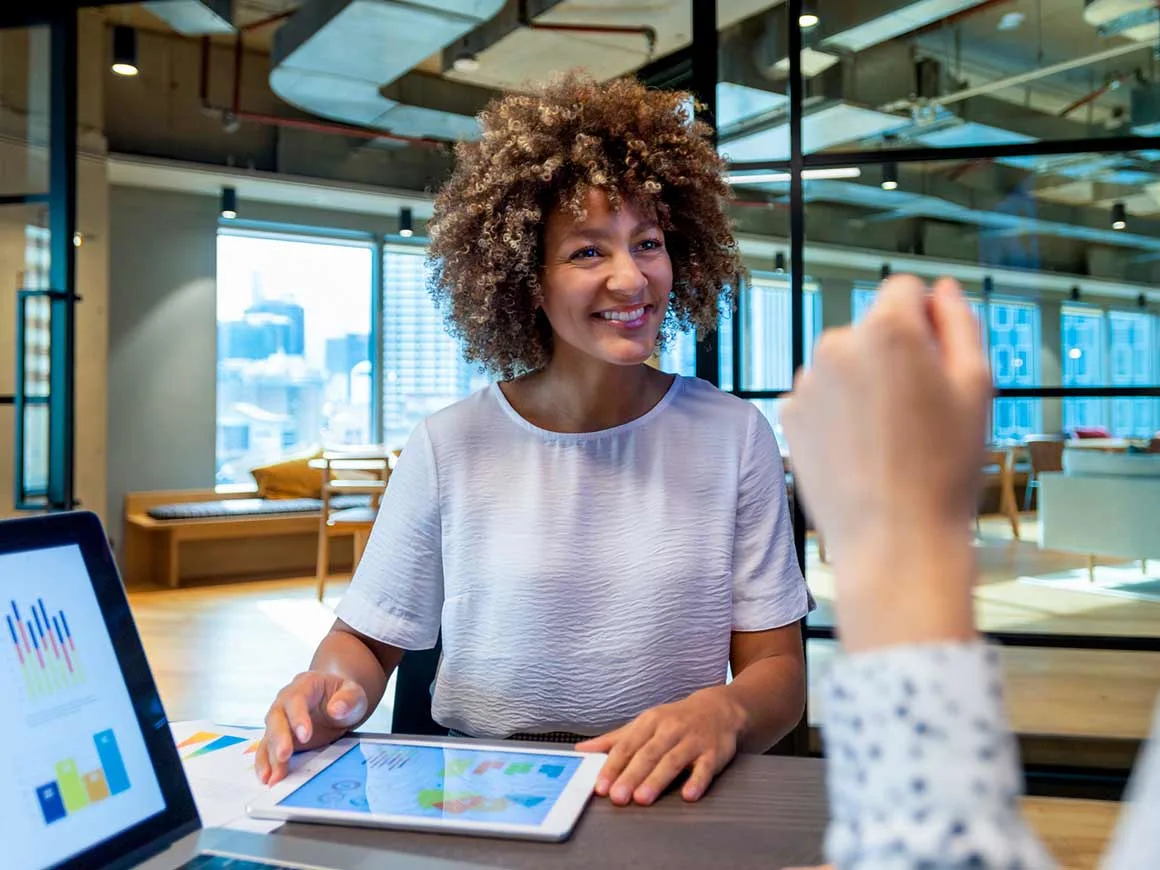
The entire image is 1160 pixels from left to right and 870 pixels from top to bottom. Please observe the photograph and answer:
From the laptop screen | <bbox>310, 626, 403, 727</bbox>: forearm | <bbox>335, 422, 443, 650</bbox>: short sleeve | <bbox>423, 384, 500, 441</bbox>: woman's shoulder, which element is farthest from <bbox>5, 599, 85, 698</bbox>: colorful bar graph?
<bbox>423, 384, 500, 441</bbox>: woman's shoulder

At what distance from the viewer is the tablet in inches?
30.2

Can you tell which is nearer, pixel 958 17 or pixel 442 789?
pixel 442 789

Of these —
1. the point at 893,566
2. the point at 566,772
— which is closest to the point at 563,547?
the point at 566,772

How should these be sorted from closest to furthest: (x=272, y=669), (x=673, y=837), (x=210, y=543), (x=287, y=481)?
(x=673, y=837), (x=272, y=669), (x=210, y=543), (x=287, y=481)

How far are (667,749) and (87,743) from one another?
472 mm

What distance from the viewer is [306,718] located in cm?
93

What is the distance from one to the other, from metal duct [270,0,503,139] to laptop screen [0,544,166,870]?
357 centimetres

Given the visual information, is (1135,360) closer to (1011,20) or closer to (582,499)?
(1011,20)

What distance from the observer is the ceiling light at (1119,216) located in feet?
7.93

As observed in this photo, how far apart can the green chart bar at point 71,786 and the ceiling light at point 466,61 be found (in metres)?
4.66

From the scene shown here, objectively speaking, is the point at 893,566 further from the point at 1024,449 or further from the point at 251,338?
the point at 251,338

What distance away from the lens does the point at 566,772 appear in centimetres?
87

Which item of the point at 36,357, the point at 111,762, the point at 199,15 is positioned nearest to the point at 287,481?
the point at 199,15

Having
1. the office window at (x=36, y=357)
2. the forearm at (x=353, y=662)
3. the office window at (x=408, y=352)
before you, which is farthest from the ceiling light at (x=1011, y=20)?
the office window at (x=408, y=352)
